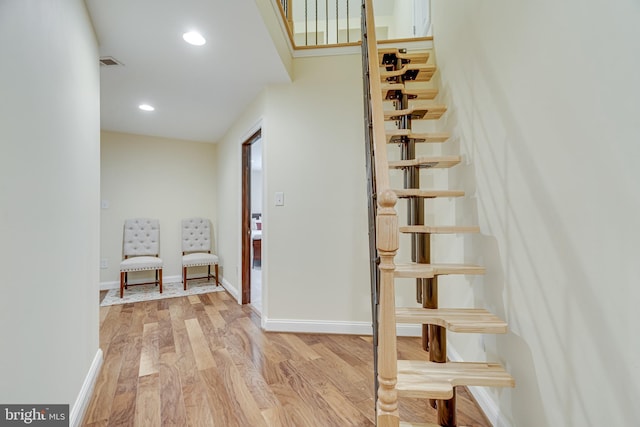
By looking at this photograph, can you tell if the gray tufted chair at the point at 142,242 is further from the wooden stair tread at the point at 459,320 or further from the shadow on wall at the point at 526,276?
the shadow on wall at the point at 526,276

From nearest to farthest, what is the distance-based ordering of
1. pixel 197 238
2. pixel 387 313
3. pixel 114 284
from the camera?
pixel 387 313 → pixel 114 284 → pixel 197 238

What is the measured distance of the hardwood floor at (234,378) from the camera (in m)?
1.49

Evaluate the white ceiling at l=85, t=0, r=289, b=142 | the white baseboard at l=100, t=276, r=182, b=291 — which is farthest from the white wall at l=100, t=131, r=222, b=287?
the white ceiling at l=85, t=0, r=289, b=142

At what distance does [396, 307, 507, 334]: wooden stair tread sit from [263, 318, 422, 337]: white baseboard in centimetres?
118

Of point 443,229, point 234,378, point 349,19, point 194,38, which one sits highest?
point 349,19

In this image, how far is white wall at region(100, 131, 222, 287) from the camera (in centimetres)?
402

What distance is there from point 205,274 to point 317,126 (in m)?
3.26

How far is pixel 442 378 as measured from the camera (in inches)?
44.8

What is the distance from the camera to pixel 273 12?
206 centimetres

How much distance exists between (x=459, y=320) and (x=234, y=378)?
1443 millimetres

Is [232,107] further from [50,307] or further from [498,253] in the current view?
[498,253]

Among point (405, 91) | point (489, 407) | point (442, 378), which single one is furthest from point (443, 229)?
point (405, 91)

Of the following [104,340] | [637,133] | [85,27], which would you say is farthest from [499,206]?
[104,340]

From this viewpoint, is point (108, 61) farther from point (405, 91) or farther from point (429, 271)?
point (429, 271)
